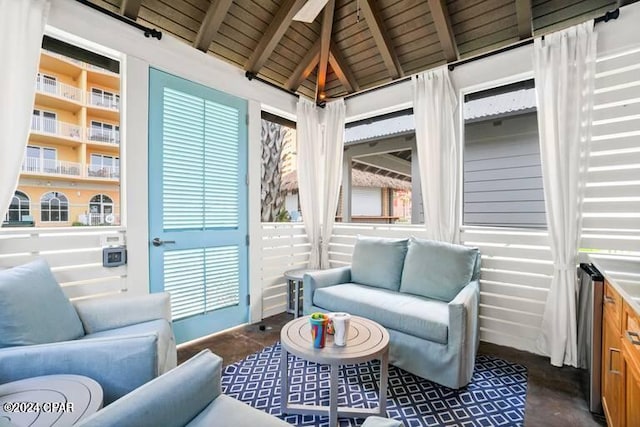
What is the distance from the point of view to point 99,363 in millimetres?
1272

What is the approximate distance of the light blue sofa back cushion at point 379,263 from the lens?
293 centimetres

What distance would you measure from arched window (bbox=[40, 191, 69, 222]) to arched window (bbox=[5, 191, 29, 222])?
0.45 ft

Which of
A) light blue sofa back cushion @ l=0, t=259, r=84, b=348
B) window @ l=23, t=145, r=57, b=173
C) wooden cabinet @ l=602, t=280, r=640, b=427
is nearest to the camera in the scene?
wooden cabinet @ l=602, t=280, r=640, b=427

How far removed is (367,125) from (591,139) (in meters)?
2.42

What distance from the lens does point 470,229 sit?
2951 millimetres

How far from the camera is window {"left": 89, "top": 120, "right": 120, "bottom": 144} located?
8.04ft

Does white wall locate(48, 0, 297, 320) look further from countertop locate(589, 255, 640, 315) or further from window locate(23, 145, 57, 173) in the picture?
countertop locate(589, 255, 640, 315)

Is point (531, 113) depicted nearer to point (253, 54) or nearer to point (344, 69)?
point (344, 69)

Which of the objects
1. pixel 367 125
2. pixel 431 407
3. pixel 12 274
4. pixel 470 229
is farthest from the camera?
pixel 367 125

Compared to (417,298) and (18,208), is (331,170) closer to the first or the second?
(417,298)

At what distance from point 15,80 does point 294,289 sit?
2.93 metres

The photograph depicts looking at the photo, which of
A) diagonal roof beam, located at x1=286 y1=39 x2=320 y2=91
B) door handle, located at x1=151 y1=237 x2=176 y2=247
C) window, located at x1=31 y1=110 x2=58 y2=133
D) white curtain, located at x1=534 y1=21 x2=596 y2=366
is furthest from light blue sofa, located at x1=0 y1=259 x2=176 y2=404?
diagonal roof beam, located at x1=286 y1=39 x2=320 y2=91

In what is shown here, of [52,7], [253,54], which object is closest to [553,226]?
[253,54]

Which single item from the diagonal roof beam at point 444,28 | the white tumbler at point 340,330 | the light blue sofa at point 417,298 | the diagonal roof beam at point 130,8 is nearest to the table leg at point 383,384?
the white tumbler at point 340,330
